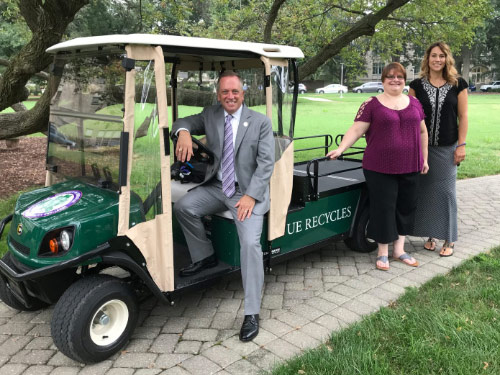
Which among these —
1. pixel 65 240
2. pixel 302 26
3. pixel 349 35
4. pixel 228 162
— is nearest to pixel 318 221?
pixel 228 162

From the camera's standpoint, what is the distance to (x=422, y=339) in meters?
3.12

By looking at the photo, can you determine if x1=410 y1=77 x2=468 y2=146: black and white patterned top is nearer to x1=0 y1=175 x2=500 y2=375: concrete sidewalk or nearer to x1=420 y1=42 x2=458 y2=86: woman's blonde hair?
x1=420 y1=42 x2=458 y2=86: woman's blonde hair

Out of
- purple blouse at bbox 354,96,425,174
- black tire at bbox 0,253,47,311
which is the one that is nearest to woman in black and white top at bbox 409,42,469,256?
purple blouse at bbox 354,96,425,174

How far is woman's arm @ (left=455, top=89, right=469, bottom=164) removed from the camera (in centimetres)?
445

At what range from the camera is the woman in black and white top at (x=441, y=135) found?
4426 mm

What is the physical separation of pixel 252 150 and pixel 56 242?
147cm

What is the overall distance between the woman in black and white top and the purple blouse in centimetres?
36

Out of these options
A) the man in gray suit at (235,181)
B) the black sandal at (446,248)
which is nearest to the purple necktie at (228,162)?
the man in gray suit at (235,181)

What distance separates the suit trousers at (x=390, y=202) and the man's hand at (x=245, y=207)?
156 centimetres

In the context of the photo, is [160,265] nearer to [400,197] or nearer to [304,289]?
[304,289]

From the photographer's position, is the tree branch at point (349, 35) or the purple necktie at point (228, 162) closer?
the purple necktie at point (228, 162)

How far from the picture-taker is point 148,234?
3000mm

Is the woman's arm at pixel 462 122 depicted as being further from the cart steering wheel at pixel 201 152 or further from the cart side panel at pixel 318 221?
the cart steering wheel at pixel 201 152

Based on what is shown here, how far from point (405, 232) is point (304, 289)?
4.30 ft
